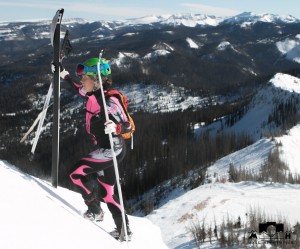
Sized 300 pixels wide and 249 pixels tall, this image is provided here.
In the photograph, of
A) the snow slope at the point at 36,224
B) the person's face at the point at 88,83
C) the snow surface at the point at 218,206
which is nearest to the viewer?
the snow slope at the point at 36,224

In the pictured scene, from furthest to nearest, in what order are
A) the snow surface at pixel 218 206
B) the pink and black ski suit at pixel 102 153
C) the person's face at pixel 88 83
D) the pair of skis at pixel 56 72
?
the snow surface at pixel 218 206 < the pair of skis at pixel 56 72 < the person's face at pixel 88 83 < the pink and black ski suit at pixel 102 153

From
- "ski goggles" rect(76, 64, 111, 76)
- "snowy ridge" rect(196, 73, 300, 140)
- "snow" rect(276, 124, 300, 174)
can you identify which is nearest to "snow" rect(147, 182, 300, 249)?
"ski goggles" rect(76, 64, 111, 76)

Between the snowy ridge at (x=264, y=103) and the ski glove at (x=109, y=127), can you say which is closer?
the ski glove at (x=109, y=127)

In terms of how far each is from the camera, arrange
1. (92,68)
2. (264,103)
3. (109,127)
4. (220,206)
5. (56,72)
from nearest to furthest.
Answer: (109,127)
(92,68)
(56,72)
(220,206)
(264,103)

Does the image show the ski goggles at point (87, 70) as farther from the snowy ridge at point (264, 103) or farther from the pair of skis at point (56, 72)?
the snowy ridge at point (264, 103)

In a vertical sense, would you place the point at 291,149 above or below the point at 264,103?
above

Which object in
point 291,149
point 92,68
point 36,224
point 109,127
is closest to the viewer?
point 36,224

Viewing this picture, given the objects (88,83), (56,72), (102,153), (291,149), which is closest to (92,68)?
(88,83)

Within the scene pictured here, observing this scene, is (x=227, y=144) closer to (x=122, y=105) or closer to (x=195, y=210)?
(x=195, y=210)

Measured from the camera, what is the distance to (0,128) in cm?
19475

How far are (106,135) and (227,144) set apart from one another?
65054 millimetres

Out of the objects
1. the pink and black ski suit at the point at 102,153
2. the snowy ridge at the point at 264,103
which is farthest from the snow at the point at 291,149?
the snowy ridge at the point at 264,103

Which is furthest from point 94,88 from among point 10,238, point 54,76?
point 10,238

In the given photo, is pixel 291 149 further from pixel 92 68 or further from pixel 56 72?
pixel 92 68
